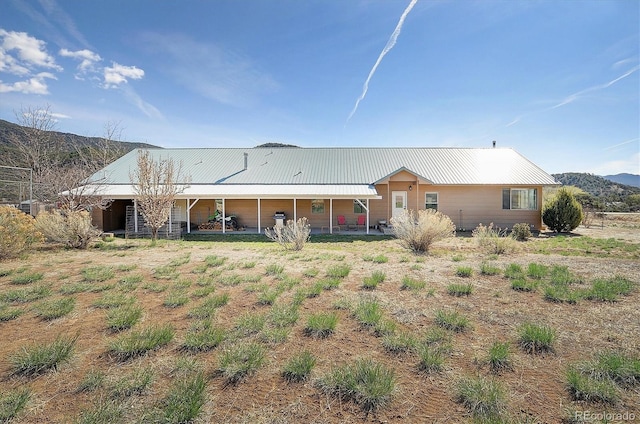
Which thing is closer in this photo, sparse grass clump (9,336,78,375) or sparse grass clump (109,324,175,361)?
sparse grass clump (9,336,78,375)

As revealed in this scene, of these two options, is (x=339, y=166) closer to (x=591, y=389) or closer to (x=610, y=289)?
(x=610, y=289)

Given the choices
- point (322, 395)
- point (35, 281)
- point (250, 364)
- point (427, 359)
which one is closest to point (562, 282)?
point (427, 359)

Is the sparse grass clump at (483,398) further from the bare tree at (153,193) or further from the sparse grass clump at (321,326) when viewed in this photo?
the bare tree at (153,193)

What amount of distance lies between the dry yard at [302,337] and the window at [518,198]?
13473 millimetres

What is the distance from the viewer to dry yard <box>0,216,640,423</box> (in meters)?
2.43

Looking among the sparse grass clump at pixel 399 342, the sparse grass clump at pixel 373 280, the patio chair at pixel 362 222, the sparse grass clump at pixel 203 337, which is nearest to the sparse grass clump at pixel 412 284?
the sparse grass clump at pixel 373 280

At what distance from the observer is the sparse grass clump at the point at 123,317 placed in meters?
3.75

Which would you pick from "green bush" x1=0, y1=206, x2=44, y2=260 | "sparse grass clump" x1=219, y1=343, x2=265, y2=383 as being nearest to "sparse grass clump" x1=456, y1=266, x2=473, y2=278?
"sparse grass clump" x1=219, y1=343, x2=265, y2=383

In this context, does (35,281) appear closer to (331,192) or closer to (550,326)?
(550,326)

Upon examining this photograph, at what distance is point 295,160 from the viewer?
2259cm

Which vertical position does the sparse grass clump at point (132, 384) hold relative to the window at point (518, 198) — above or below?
below

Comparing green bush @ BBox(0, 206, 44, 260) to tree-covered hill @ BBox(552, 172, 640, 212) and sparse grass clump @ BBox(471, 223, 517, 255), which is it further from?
tree-covered hill @ BBox(552, 172, 640, 212)

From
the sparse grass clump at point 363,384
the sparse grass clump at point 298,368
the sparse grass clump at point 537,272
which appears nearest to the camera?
the sparse grass clump at point 363,384

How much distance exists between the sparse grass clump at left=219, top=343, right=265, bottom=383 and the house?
13684 millimetres
